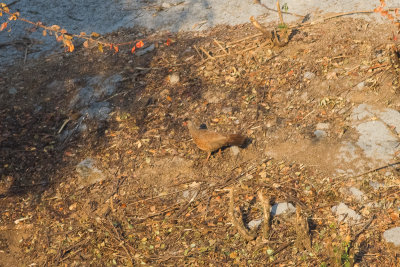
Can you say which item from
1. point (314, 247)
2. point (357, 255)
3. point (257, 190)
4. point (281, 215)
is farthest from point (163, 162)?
point (357, 255)

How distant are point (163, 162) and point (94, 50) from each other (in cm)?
256

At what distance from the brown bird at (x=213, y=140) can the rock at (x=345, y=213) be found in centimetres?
109

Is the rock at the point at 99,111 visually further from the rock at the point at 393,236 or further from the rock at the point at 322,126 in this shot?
the rock at the point at 393,236

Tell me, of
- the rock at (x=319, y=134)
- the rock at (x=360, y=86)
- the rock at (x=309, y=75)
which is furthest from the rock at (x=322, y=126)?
the rock at (x=309, y=75)

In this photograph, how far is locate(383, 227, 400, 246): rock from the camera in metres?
3.45

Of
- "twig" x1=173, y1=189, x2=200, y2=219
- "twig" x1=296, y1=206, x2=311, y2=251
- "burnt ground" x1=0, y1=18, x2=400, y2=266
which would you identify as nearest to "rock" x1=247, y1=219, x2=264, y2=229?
"burnt ground" x1=0, y1=18, x2=400, y2=266

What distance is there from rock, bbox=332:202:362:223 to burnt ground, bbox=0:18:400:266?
0.06 metres

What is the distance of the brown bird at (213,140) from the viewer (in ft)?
13.8

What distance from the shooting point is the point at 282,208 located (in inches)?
151

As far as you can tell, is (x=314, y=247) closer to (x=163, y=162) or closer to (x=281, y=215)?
(x=281, y=215)

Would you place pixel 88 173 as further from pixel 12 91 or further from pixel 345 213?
pixel 345 213

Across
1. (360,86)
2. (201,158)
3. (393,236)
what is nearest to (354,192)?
(393,236)

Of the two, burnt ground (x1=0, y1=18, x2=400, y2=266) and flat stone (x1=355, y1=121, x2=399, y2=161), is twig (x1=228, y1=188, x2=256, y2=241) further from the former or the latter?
flat stone (x1=355, y1=121, x2=399, y2=161)

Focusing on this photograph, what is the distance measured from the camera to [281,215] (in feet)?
12.5
